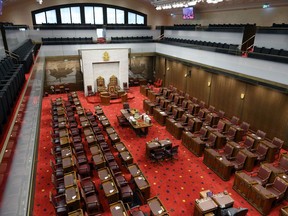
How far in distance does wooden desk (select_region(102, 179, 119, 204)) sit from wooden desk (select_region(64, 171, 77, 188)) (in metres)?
0.91

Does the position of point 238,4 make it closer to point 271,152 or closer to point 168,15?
point 168,15

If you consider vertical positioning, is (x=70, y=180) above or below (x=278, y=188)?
above

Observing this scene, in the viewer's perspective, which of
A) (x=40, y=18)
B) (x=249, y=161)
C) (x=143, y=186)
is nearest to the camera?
(x=143, y=186)

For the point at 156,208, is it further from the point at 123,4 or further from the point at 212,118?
the point at 123,4

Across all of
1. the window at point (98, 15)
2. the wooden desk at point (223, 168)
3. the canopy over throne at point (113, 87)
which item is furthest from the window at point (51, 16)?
the wooden desk at point (223, 168)

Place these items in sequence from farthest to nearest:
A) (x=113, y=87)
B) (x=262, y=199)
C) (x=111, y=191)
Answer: (x=113, y=87)
(x=111, y=191)
(x=262, y=199)

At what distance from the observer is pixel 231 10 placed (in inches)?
693

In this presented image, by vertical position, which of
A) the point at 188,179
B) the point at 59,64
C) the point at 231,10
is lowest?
the point at 188,179

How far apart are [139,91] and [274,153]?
11944mm

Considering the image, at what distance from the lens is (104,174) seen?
24.5 feet

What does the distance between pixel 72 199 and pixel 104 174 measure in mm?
1386

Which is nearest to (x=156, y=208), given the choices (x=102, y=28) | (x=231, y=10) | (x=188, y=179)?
(x=188, y=179)

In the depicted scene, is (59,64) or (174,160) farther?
(59,64)

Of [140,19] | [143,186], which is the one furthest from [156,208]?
[140,19]
